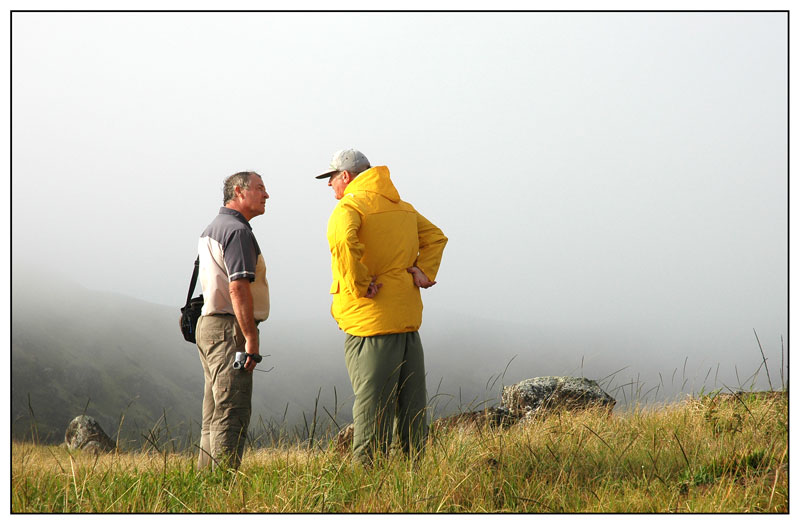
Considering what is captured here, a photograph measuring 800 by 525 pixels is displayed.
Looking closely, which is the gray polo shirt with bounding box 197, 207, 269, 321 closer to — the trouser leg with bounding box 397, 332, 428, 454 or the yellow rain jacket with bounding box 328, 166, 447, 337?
the yellow rain jacket with bounding box 328, 166, 447, 337

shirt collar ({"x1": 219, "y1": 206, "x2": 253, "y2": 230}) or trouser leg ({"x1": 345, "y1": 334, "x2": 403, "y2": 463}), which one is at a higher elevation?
shirt collar ({"x1": 219, "y1": 206, "x2": 253, "y2": 230})

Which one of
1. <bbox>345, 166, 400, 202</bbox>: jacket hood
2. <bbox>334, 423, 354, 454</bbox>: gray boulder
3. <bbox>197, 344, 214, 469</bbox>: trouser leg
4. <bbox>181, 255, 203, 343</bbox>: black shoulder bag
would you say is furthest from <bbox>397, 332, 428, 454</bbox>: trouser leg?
<bbox>334, 423, 354, 454</bbox>: gray boulder

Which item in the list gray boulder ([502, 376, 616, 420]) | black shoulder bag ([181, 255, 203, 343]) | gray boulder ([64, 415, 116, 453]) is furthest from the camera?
gray boulder ([64, 415, 116, 453])

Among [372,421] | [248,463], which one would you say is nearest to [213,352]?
[248,463]

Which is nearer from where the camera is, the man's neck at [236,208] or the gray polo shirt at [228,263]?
the gray polo shirt at [228,263]

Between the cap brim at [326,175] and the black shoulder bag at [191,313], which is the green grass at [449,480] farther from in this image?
the cap brim at [326,175]

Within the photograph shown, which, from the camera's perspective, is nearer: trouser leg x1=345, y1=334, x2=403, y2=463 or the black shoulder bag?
trouser leg x1=345, y1=334, x2=403, y2=463

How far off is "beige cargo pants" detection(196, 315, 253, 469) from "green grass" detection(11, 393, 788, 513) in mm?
180

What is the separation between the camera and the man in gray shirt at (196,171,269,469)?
517 centimetres

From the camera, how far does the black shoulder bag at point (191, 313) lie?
5.57 meters

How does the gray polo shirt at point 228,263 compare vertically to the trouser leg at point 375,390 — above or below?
above

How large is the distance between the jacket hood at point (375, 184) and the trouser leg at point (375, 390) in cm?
111

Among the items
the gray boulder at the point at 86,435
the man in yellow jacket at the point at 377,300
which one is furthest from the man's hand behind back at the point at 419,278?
the gray boulder at the point at 86,435

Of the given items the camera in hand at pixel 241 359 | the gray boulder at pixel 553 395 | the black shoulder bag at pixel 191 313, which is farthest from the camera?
the gray boulder at pixel 553 395
